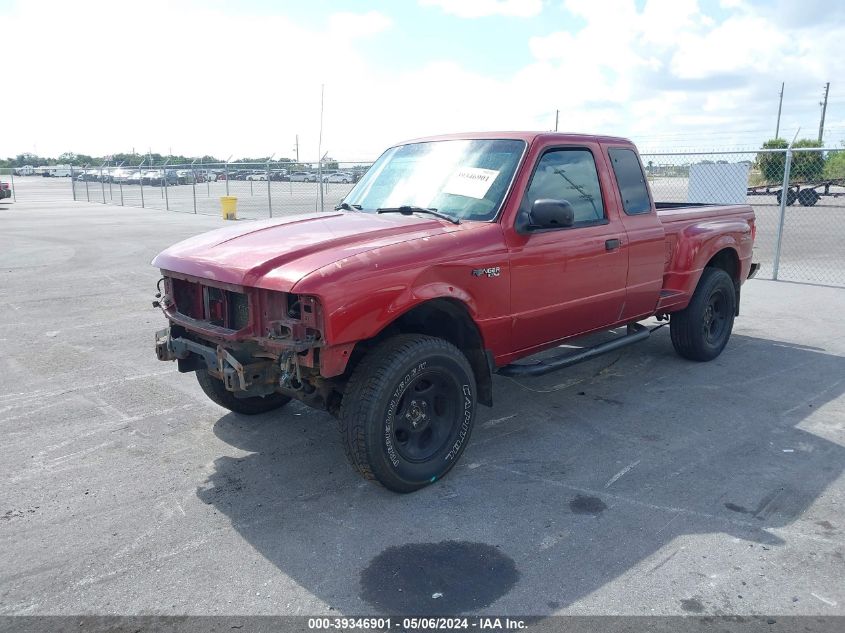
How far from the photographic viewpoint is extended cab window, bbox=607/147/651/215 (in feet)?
18.1

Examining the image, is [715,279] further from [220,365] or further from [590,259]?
[220,365]

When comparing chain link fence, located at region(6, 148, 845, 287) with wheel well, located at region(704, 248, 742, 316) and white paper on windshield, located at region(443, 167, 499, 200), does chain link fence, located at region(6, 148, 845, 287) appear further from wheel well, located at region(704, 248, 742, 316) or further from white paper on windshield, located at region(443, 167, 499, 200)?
white paper on windshield, located at region(443, 167, 499, 200)

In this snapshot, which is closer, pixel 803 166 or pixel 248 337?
pixel 248 337

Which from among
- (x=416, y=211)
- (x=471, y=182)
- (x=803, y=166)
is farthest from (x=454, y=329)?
(x=803, y=166)

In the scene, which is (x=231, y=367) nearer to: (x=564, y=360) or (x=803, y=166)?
(x=564, y=360)

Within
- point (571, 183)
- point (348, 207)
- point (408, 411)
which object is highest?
point (571, 183)

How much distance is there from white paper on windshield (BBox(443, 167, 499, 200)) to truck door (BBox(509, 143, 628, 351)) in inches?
10.6

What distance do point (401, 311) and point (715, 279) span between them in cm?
398

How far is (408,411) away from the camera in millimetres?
4074

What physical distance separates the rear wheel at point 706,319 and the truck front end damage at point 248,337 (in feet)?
12.7

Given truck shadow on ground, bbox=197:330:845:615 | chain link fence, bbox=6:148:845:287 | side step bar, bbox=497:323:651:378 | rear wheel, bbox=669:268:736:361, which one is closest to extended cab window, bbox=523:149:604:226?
side step bar, bbox=497:323:651:378

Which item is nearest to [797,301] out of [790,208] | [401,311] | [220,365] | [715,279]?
[715,279]

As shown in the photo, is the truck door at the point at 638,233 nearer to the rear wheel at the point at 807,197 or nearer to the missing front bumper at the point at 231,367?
the missing front bumper at the point at 231,367

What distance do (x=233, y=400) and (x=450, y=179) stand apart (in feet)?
7.17
